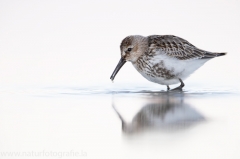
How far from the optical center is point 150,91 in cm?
820

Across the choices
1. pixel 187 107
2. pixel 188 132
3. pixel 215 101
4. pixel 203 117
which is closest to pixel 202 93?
pixel 215 101

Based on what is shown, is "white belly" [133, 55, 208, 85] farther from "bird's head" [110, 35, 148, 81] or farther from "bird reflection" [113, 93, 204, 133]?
"bird reflection" [113, 93, 204, 133]

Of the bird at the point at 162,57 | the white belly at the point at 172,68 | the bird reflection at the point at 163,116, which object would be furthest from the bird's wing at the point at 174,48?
the bird reflection at the point at 163,116

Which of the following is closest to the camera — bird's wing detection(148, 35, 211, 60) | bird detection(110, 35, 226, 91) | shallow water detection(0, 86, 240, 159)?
shallow water detection(0, 86, 240, 159)

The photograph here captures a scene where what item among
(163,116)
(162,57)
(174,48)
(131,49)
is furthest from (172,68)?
(163,116)

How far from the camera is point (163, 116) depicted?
5.79m

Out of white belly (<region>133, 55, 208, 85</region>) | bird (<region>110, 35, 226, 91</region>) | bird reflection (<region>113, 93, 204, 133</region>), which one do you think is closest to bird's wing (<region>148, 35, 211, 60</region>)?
bird (<region>110, 35, 226, 91</region>)

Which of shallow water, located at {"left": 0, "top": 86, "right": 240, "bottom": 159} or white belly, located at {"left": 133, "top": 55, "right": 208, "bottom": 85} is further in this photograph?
white belly, located at {"left": 133, "top": 55, "right": 208, "bottom": 85}

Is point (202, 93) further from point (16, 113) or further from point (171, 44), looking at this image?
point (16, 113)

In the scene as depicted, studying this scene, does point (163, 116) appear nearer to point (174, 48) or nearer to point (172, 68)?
point (172, 68)

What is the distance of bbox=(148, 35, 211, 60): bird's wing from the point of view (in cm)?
859

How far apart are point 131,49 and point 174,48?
78cm

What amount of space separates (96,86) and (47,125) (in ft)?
10.8

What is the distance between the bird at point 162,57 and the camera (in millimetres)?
8422
